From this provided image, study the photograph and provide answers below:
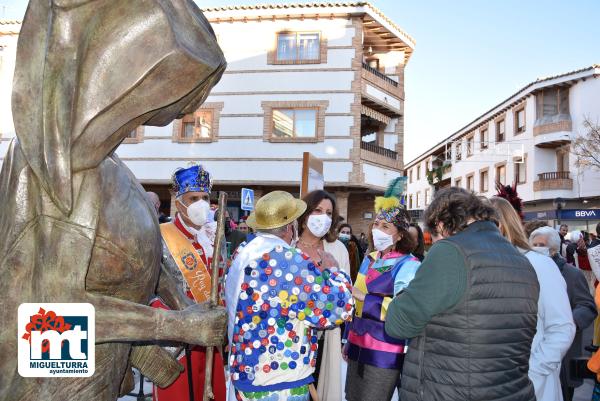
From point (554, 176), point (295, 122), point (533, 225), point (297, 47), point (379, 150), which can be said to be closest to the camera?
point (533, 225)

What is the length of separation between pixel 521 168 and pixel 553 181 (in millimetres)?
2930

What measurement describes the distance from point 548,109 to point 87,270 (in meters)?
28.4

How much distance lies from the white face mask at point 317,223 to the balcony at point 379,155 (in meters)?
13.2

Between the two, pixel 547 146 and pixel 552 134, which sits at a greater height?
pixel 552 134

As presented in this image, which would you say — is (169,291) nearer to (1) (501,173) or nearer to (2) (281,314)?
(2) (281,314)

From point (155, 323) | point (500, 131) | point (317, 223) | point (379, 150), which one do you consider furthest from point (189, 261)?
point (500, 131)

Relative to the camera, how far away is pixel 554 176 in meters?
25.8

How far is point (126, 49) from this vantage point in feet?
3.86

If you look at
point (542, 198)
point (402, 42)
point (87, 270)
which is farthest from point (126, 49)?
point (542, 198)

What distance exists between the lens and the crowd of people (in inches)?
89.5

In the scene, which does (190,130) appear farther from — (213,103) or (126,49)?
(126,49)

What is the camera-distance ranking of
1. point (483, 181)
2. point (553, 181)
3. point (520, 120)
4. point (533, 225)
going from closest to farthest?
point (533, 225) < point (553, 181) < point (520, 120) < point (483, 181)

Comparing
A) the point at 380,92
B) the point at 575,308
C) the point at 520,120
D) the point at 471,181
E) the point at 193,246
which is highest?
the point at 520,120

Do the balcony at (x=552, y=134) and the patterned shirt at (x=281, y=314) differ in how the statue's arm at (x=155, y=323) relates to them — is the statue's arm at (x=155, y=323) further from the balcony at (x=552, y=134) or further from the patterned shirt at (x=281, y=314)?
the balcony at (x=552, y=134)
